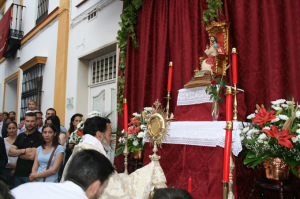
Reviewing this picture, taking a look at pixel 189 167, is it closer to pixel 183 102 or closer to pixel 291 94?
pixel 183 102

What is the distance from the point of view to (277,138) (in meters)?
2.31

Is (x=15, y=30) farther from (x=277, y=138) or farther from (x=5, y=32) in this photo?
(x=277, y=138)

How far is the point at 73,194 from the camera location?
142 cm

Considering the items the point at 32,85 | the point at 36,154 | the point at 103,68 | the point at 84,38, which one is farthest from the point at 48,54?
the point at 36,154

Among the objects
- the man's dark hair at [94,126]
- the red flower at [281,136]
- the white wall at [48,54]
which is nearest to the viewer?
the red flower at [281,136]

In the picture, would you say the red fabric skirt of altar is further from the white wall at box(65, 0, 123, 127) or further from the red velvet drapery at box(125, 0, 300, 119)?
the white wall at box(65, 0, 123, 127)

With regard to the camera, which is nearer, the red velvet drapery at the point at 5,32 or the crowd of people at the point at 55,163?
the crowd of people at the point at 55,163

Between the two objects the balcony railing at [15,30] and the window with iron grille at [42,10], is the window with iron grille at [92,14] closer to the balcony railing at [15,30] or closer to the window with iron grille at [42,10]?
the window with iron grille at [42,10]

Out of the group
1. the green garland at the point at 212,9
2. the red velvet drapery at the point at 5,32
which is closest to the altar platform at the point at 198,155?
the green garland at the point at 212,9

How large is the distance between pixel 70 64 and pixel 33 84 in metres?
3.03

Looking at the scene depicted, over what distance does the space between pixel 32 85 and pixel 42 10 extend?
2.66 m

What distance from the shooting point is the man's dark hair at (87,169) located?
1.58 m

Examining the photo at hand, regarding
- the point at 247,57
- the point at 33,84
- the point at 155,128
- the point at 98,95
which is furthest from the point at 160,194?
the point at 33,84

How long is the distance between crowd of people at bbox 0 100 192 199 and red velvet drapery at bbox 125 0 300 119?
4.94 ft
